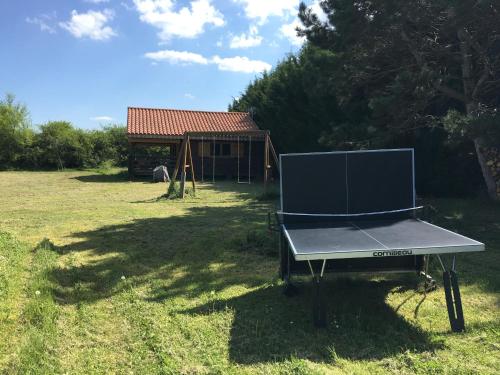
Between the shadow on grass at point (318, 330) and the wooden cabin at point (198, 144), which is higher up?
the wooden cabin at point (198, 144)

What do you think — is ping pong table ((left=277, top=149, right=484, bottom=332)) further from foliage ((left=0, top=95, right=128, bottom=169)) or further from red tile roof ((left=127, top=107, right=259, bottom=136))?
foliage ((left=0, top=95, right=128, bottom=169))

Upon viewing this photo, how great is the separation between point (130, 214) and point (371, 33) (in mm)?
6380

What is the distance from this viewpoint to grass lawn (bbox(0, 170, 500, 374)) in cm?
301

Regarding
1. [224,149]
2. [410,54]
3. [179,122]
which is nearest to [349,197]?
[410,54]

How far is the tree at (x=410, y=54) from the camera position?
832 centimetres

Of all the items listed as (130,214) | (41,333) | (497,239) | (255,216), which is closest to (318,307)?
(41,333)

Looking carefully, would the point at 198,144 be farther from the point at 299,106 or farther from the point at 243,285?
the point at 243,285

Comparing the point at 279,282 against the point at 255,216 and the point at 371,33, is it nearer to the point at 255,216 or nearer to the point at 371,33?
the point at 255,216

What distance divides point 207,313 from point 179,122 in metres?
19.9

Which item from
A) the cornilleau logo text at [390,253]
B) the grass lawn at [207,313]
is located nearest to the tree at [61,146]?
the grass lawn at [207,313]

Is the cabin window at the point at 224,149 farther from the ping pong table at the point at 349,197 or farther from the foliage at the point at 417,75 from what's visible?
the ping pong table at the point at 349,197

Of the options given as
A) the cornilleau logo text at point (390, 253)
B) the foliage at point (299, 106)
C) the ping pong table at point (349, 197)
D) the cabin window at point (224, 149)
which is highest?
the foliage at point (299, 106)

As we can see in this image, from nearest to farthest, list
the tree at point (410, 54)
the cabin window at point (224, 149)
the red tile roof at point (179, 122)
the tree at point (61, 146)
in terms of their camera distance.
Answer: the tree at point (410, 54)
the red tile roof at point (179, 122)
the cabin window at point (224, 149)
the tree at point (61, 146)

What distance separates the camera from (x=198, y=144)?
21562mm
